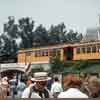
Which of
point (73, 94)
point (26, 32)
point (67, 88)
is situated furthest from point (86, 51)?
point (73, 94)

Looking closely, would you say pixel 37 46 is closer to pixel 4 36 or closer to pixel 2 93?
pixel 4 36

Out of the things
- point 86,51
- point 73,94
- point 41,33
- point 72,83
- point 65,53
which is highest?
point 41,33

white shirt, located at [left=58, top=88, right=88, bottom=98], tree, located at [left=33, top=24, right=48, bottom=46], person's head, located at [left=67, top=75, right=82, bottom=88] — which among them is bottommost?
white shirt, located at [left=58, top=88, right=88, bottom=98]

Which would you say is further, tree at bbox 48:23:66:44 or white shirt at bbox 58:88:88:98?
tree at bbox 48:23:66:44

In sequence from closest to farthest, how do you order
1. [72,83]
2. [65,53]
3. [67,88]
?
[72,83] < [67,88] < [65,53]

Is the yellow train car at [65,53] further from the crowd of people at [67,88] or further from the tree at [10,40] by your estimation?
the crowd of people at [67,88]

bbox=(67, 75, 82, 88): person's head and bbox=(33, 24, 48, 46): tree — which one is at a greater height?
bbox=(33, 24, 48, 46): tree

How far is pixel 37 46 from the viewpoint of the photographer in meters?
95.1

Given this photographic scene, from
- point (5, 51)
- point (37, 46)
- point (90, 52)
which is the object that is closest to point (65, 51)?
point (90, 52)

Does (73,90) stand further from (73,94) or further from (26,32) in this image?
(26,32)

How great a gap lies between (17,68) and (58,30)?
56.2 meters

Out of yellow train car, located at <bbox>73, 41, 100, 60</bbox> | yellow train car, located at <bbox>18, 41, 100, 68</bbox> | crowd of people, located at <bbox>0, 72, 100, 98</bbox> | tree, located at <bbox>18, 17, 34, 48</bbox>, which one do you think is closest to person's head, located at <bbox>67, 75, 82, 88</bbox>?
crowd of people, located at <bbox>0, 72, 100, 98</bbox>

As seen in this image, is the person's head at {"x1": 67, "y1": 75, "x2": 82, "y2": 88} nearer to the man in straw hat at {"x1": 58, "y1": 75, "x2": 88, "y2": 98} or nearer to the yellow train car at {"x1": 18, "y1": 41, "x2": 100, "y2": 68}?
→ the man in straw hat at {"x1": 58, "y1": 75, "x2": 88, "y2": 98}

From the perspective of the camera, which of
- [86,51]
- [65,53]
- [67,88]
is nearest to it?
[67,88]
